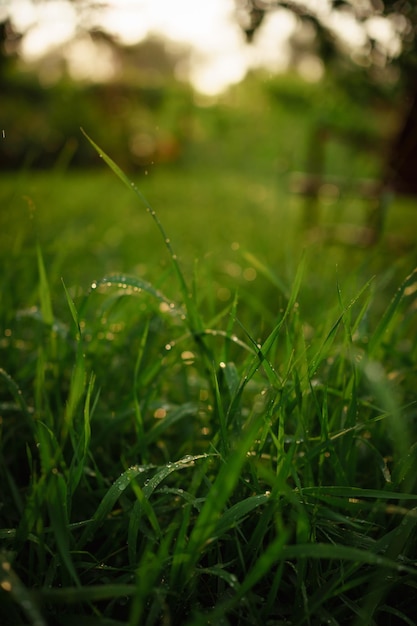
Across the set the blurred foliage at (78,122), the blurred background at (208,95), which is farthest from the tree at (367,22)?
the blurred foliage at (78,122)

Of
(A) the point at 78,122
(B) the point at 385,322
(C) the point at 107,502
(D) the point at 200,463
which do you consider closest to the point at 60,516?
(C) the point at 107,502

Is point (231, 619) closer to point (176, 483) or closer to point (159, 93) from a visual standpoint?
point (176, 483)

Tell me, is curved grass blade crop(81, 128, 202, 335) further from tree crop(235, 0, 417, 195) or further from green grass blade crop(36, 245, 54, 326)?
tree crop(235, 0, 417, 195)

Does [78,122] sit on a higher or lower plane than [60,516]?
higher

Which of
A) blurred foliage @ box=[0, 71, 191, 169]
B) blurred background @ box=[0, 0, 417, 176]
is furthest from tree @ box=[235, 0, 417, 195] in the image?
blurred foliage @ box=[0, 71, 191, 169]

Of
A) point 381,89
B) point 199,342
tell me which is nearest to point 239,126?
point 381,89

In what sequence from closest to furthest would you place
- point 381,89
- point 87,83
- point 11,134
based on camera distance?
point 381,89, point 11,134, point 87,83

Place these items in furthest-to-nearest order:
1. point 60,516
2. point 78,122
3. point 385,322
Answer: point 78,122, point 385,322, point 60,516

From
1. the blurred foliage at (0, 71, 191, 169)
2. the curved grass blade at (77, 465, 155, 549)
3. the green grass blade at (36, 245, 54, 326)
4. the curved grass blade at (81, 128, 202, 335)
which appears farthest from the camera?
the blurred foliage at (0, 71, 191, 169)

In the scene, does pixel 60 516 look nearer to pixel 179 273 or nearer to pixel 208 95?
pixel 179 273

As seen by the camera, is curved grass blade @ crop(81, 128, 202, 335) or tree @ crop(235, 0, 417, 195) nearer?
curved grass blade @ crop(81, 128, 202, 335)

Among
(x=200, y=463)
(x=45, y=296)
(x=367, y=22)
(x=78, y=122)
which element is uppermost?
(x=367, y=22)
